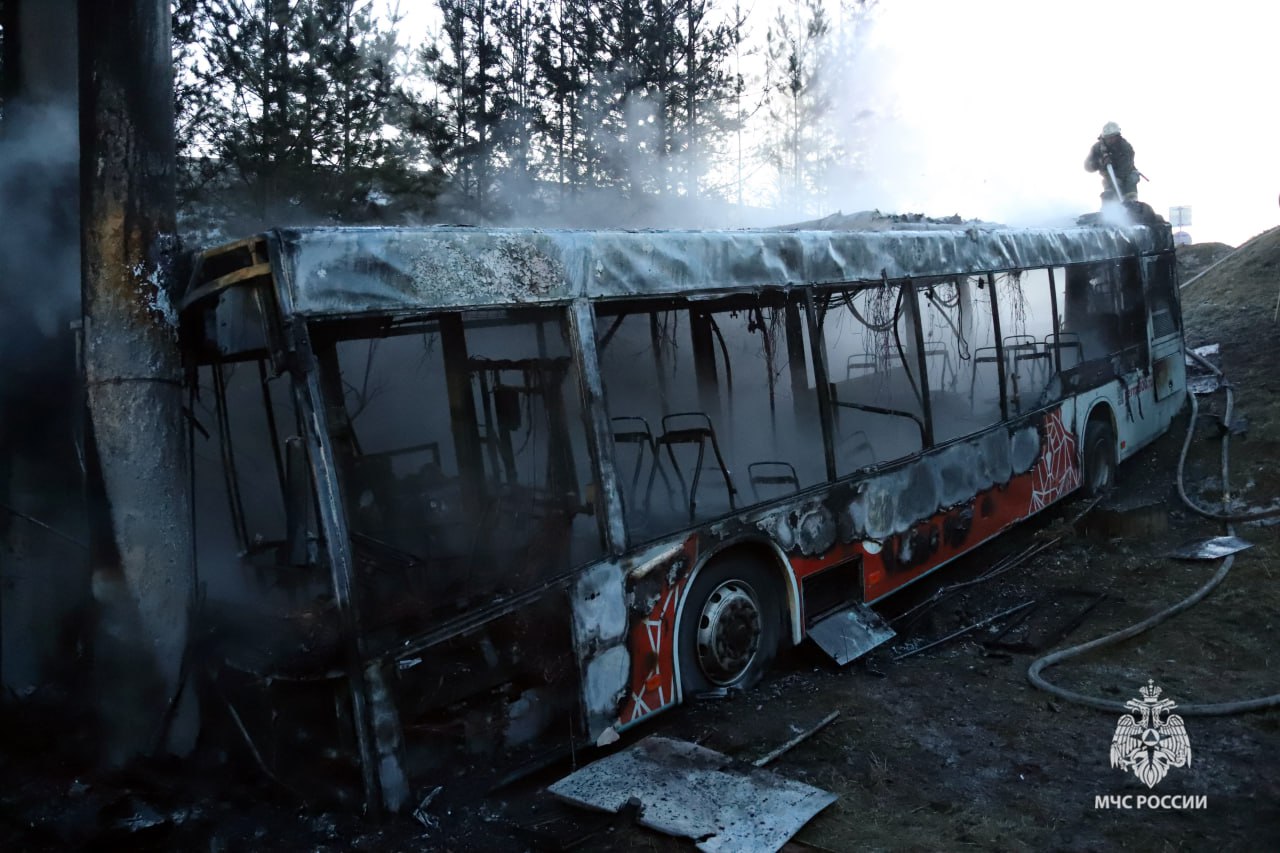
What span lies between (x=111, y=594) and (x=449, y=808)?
6.10ft

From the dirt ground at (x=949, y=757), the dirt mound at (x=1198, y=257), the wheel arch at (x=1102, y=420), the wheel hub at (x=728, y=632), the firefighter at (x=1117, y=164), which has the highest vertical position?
the firefighter at (x=1117, y=164)

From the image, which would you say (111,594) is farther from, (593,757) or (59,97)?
(59,97)

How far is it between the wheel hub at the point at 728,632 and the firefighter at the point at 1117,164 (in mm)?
10591

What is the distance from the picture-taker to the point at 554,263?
4.00 meters

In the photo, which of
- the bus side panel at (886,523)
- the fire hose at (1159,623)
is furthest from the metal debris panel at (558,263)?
the fire hose at (1159,623)

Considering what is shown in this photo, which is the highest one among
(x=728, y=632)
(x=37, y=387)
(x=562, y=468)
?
(x=37, y=387)

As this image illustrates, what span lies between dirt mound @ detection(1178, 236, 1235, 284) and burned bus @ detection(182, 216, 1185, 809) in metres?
13.7

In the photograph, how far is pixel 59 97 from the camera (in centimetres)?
561

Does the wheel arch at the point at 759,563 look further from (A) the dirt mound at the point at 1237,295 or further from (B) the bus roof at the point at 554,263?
(A) the dirt mound at the point at 1237,295

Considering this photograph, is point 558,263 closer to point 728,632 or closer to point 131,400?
point 131,400

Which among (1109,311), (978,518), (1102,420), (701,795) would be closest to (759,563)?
(701,795)

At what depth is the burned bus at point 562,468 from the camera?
3.42m

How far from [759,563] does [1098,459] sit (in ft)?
17.9

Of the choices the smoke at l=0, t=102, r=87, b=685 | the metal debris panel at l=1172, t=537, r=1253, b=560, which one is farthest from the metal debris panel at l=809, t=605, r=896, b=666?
the smoke at l=0, t=102, r=87, b=685
